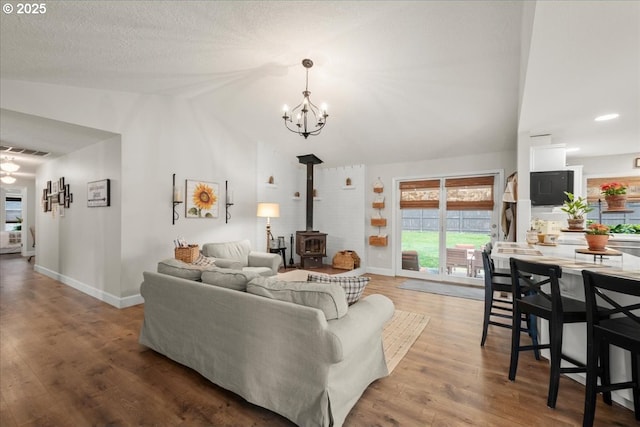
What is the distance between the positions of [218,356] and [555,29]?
3.11 m

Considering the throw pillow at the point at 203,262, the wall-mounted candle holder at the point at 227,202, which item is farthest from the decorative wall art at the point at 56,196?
the throw pillow at the point at 203,262

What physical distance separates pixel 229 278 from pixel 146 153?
3.06 m

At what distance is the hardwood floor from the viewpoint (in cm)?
175

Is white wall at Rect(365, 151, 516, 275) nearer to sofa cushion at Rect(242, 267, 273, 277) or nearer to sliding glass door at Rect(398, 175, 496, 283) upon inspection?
sliding glass door at Rect(398, 175, 496, 283)

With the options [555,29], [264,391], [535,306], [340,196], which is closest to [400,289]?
[340,196]

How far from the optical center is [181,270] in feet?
7.95

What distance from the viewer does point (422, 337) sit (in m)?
2.98

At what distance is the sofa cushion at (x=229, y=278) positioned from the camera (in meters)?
2.04

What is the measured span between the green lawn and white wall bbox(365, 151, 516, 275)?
0.29 metres

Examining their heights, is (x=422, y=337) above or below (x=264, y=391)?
below

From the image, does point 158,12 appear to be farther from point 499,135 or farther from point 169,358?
point 499,135

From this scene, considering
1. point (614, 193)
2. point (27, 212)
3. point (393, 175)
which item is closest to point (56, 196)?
point (27, 212)

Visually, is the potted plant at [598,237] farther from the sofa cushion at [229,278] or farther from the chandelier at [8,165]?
the chandelier at [8,165]

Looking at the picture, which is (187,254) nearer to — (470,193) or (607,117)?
(470,193)
